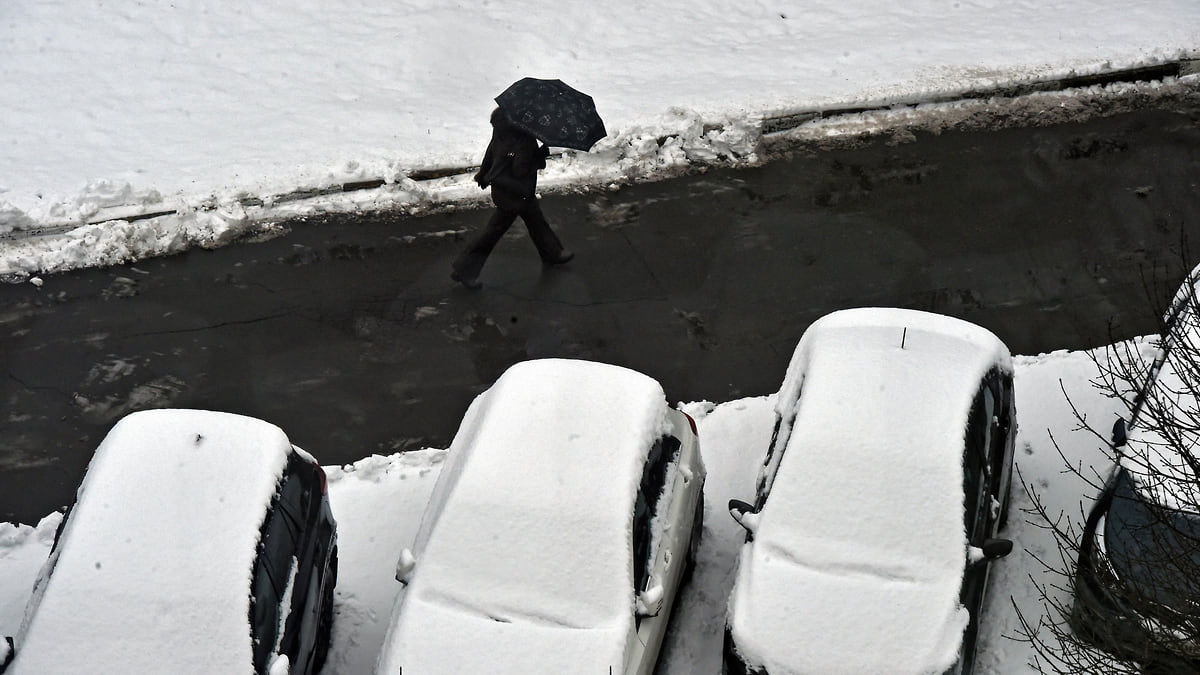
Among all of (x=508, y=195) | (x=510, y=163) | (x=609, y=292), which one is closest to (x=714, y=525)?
(x=609, y=292)

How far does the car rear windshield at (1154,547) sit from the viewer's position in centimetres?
537

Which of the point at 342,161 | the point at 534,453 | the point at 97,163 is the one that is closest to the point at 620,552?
the point at 534,453

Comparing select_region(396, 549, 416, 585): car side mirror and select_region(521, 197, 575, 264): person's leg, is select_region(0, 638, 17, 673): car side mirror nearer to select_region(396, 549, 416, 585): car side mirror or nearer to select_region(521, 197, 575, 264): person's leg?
select_region(396, 549, 416, 585): car side mirror

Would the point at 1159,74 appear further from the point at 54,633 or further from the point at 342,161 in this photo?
the point at 54,633

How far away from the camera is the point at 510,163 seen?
940 cm

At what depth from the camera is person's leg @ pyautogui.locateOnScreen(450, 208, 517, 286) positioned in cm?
994

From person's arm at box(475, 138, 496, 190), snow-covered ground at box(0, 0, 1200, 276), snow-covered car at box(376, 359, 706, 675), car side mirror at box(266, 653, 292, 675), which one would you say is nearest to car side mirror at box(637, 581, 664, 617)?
snow-covered car at box(376, 359, 706, 675)

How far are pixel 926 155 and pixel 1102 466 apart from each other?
4.37m

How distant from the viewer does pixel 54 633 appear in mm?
6105

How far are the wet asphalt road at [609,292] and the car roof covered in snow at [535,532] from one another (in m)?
2.09

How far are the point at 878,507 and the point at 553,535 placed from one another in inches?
78.7

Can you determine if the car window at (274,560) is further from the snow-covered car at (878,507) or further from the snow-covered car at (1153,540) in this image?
the snow-covered car at (1153,540)

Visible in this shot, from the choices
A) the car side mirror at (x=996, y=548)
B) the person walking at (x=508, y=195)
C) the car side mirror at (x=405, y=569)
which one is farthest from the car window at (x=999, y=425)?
the person walking at (x=508, y=195)

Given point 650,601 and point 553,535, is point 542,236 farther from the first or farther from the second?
point 650,601
